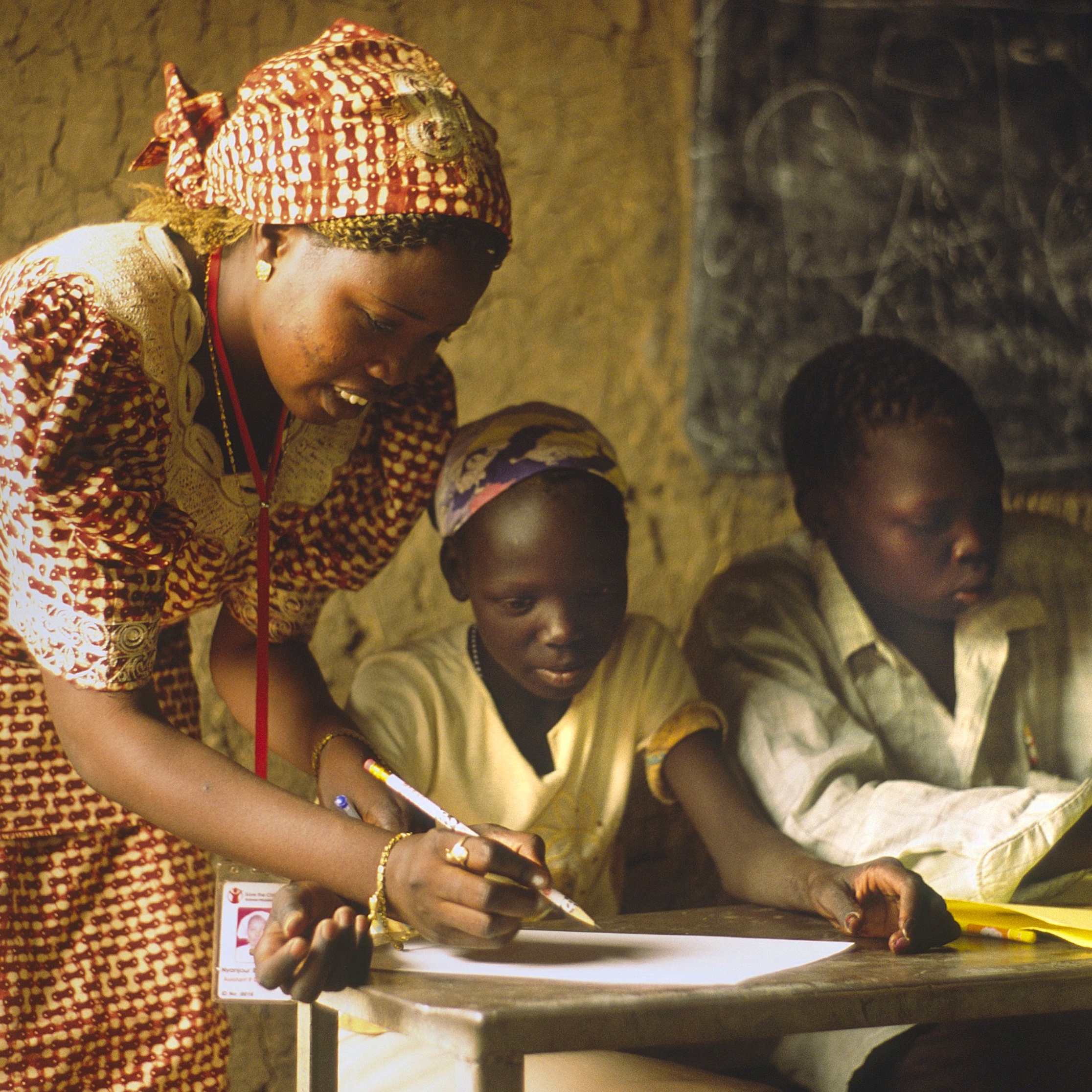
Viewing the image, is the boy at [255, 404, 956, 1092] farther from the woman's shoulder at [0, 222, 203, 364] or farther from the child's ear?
the woman's shoulder at [0, 222, 203, 364]

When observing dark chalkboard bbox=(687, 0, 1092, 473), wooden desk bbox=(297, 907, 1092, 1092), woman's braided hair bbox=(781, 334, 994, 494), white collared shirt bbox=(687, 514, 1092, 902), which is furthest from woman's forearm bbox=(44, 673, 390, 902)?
dark chalkboard bbox=(687, 0, 1092, 473)

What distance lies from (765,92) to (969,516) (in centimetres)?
88

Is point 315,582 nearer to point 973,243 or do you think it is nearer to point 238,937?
point 238,937

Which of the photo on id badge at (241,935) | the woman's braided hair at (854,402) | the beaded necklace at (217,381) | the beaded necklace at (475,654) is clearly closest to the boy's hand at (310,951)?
the photo on id badge at (241,935)

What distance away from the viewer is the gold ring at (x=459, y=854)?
95cm

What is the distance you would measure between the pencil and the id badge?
64 centimetres

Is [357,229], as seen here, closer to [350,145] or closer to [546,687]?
[350,145]

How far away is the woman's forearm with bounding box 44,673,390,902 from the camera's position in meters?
1.05

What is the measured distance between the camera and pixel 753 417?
2176 mm

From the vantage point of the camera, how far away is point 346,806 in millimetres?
1222

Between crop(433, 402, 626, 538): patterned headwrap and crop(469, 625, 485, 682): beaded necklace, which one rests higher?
crop(433, 402, 626, 538): patterned headwrap

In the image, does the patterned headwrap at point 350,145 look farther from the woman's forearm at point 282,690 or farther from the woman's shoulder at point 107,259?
the woman's forearm at point 282,690

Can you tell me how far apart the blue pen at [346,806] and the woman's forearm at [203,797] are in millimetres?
91

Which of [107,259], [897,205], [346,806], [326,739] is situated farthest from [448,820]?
[897,205]
